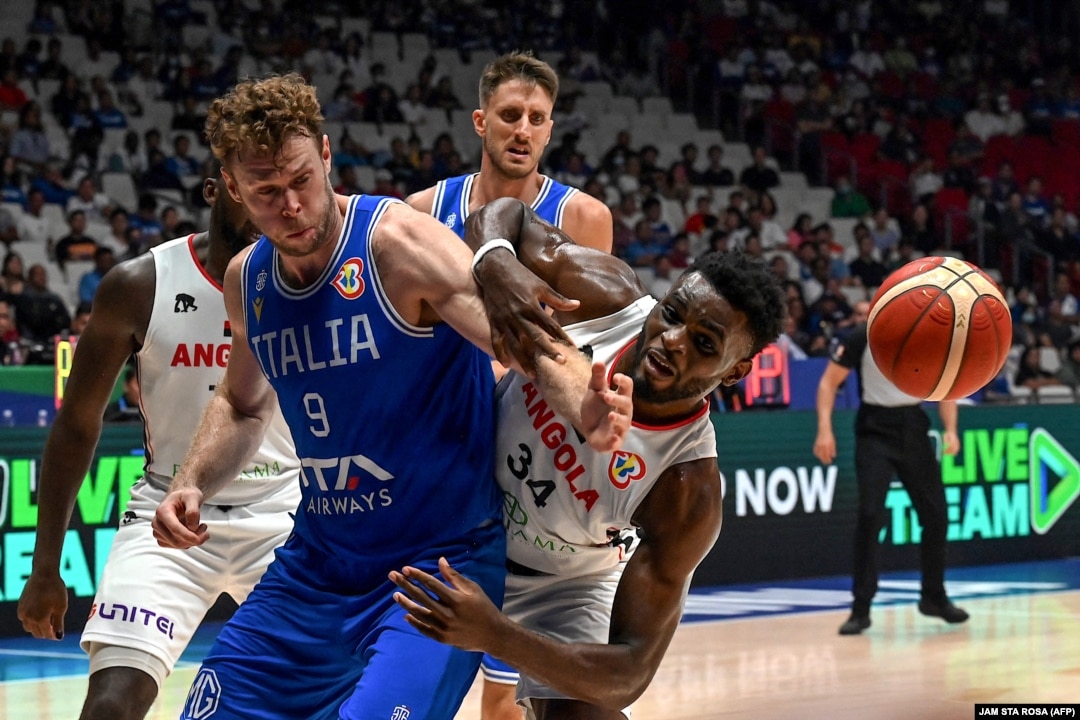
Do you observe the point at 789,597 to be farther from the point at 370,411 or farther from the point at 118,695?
the point at 370,411

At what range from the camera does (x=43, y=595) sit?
4.16m

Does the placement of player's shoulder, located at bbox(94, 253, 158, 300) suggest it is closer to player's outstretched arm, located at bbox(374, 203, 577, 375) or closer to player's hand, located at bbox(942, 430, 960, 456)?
player's outstretched arm, located at bbox(374, 203, 577, 375)

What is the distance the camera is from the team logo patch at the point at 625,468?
3602 millimetres

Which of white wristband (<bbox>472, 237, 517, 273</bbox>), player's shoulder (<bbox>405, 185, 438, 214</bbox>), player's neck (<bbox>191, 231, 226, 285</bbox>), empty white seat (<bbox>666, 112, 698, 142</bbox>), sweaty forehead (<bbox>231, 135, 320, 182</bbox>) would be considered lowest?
empty white seat (<bbox>666, 112, 698, 142</bbox>)

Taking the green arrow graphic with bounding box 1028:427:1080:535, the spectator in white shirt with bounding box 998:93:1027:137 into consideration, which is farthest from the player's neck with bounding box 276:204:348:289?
the spectator in white shirt with bounding box 998:93:1027:137

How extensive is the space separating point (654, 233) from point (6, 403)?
856 centimetres

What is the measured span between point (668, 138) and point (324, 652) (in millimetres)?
16514

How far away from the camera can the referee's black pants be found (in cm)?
902

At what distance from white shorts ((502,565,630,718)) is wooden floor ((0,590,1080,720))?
2.63m

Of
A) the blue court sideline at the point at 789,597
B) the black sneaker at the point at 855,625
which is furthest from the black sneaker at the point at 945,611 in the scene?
the black sneaker at the point at 855,625

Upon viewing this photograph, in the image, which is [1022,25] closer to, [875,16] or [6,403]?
[875,16]

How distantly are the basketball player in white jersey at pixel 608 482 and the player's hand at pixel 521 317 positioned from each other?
1.9 inches

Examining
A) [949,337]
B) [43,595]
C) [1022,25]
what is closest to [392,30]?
[1022,25]

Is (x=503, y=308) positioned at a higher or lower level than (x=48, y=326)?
higher
